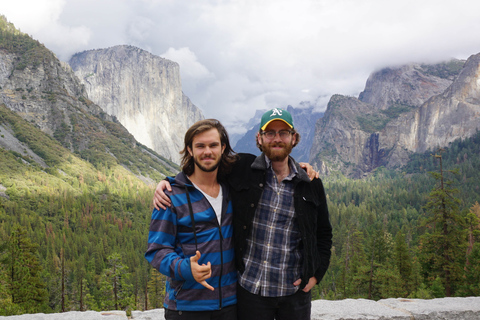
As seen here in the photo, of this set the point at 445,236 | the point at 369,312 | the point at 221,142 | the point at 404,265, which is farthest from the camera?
the point at 404,265

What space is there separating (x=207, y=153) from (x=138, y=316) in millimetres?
3027

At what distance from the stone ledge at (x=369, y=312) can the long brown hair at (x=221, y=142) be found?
2508 mm

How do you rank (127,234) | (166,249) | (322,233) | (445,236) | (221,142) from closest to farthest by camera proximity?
1. (166,249)
2. (221,142)
3. (322,233)
4. (445,236)
5. (127,234)

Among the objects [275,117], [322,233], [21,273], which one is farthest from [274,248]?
[21,273]

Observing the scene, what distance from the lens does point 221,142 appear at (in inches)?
146

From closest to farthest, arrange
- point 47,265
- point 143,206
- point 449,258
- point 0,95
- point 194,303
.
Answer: point 194,303 → point 449,258 → point 47,265 → point 143,206 → point 0,95

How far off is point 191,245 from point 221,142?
4.01ft

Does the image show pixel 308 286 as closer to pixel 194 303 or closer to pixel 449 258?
pixel 194 303

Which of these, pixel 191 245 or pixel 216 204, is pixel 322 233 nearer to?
pixel 216 204

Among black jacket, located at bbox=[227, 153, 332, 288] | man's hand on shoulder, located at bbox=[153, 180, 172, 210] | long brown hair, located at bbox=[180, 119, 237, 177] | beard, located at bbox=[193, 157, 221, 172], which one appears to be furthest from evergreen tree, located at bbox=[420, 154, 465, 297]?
man's hand on shoulder, located at bbox=[153, 180, 172, 210]

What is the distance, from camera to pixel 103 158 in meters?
180

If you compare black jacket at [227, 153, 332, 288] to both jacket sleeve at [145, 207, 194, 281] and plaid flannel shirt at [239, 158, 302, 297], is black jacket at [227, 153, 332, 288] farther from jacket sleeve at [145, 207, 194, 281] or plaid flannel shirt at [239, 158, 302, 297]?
jacket sleeve at [145, 207, 194, 281]

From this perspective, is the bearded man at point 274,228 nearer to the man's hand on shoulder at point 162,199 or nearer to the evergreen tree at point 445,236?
the man's hand on shoulder at point 162,199

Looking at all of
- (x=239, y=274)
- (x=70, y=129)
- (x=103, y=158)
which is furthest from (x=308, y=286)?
(x=70, y=129)
